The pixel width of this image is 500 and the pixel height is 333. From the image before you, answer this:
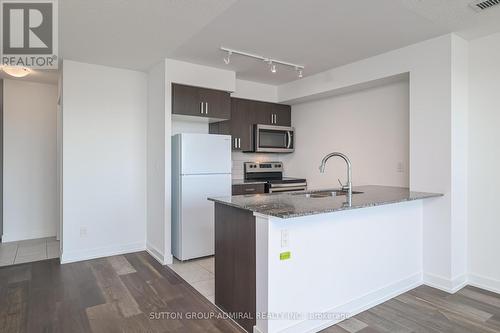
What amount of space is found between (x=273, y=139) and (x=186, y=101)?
1.67m

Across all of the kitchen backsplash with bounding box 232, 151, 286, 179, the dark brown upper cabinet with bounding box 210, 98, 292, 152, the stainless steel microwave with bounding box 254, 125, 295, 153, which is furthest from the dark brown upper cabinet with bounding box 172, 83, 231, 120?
the kitchen backsplash with bounding box 232, 151, 286, 179

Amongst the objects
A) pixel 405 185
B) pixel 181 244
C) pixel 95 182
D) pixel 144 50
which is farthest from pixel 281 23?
pixel 95 182

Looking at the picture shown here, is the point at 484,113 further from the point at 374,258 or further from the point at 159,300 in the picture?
the point at 159,300

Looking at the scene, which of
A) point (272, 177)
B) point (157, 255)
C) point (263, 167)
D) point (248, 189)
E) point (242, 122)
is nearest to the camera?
point (157, 255)

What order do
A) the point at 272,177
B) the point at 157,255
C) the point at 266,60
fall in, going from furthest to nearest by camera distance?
the point at 272,177
the point at 157,255
the point at 266,60

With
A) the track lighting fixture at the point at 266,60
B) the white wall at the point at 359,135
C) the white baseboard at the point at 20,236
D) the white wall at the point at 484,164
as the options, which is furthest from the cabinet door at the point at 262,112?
the white baseboard at the point at 20,236

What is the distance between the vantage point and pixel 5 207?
15.8 ft

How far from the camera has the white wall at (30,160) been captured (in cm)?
482

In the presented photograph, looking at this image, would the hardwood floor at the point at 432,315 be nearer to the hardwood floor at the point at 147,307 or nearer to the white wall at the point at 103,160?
the hardwood floor at the point at 147,307

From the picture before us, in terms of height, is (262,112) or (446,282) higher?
(262,112)

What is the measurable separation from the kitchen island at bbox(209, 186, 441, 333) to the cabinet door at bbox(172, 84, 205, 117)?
1761 mm

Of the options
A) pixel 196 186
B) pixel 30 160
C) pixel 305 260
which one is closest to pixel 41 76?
pixel 30 160

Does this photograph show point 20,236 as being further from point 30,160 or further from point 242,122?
point 242,122

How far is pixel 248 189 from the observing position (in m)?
4.52
